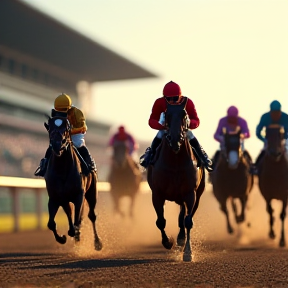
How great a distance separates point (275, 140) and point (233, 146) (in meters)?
1.17

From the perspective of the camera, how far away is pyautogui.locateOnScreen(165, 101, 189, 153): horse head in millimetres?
6941

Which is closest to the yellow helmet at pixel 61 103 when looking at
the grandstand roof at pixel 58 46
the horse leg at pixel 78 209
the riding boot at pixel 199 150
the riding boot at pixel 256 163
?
the horse leg at pixel 78 209

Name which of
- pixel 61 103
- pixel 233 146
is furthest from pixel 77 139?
pixel 233 146

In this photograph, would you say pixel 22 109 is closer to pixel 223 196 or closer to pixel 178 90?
pixel 223 196

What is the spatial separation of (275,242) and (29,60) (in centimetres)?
3031

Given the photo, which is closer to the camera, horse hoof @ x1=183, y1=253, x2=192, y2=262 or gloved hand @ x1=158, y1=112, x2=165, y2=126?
horse hoof @ x1=183, y1=253, x2=192, y2=262

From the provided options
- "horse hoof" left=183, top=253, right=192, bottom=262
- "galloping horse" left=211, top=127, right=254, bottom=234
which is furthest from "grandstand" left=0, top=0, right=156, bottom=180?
"horse hoof" left=183, top=253, right=192, bottom=262

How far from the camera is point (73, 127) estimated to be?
8633mm

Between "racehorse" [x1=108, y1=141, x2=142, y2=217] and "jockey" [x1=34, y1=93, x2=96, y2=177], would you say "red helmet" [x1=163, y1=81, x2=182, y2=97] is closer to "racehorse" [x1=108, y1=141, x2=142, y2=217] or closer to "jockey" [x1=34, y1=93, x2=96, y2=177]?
"jockey" [x1=34, y1=93, x2=96, y2=177]

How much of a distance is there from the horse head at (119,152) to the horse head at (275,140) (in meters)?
5.30

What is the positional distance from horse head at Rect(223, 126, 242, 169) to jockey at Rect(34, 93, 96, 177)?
2.89 meters

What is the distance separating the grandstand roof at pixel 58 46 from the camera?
3378 centimetres

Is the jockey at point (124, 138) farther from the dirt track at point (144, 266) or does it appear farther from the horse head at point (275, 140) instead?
the horse head at point (275, 140)

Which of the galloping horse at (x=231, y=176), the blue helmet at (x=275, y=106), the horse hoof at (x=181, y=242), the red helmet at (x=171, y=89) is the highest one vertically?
the blue helmet at (x=275, y=106)
